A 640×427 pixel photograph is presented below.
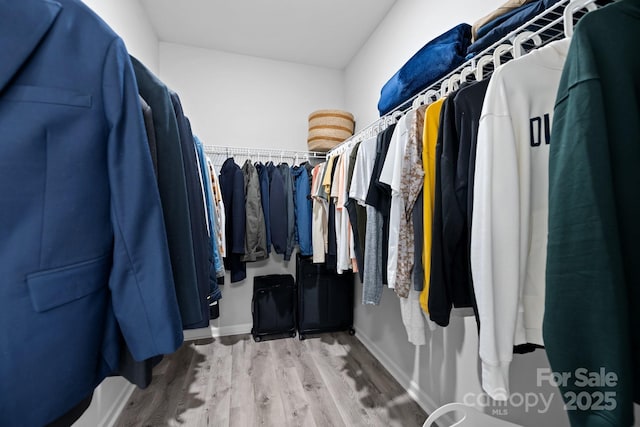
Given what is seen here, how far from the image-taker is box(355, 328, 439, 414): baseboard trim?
153 centimetres

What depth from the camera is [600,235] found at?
411 millimetres

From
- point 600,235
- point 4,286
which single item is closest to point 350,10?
point 600,235

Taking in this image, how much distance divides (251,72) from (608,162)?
2804 mm

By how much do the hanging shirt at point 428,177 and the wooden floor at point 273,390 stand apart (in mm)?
1072

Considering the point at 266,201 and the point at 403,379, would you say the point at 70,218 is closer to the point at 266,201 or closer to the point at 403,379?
the point at 266,201

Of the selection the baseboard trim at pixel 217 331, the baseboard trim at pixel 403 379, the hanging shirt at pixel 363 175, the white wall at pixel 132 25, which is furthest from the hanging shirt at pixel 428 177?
the baseboard trim at pixel 217 331

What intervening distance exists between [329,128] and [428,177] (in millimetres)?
1616

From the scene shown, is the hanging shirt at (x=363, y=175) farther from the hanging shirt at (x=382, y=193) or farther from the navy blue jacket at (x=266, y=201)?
the navy blue jacket at (x=266, y=201)

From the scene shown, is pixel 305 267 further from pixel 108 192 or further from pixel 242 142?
pixel 108 192

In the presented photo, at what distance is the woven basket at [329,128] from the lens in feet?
7.70

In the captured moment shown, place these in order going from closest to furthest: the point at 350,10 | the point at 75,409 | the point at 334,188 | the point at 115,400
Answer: the point at 75,409 < the point at 115,400 < the point at 334,188 < the point at 350,10

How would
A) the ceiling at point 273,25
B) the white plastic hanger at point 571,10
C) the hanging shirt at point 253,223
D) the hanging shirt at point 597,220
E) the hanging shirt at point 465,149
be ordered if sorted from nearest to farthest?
the hanging shirt at point 597,220 < the white plastic hanger at point 571,10 < the hanging shirt at point 465,149 < the ceiling at point 273,25 < the hanging shirt at point 253,223

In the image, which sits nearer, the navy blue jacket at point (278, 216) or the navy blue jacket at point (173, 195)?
the navy blue jacket at point (173, 195)

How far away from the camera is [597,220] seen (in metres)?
0.41
